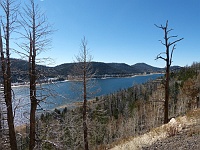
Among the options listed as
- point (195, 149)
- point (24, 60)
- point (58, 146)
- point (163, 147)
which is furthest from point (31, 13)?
point (195, 149)

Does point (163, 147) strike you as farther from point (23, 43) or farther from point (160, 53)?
point (160, 53)

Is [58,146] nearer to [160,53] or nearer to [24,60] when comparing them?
[24,60]

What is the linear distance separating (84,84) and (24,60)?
7813mm

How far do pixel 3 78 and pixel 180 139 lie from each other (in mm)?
6749

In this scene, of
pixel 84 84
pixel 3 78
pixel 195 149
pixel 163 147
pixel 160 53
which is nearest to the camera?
pixel 195 149

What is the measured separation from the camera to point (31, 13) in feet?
26.9

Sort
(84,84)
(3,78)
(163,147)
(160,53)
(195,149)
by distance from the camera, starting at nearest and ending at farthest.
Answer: (195,149)
(163,147)
(3,78)
(160,53)
(84,84)

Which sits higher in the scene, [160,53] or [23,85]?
[160,53]

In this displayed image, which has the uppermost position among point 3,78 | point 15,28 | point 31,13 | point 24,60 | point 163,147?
point 31,13

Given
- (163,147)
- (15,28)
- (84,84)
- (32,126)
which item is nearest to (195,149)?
(163,147)

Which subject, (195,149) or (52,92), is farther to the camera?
(52,92)

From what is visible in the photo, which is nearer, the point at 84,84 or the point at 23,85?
the point at 23,85

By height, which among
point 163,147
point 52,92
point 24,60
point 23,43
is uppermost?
point 23,43

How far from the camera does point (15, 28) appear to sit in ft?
26.2
